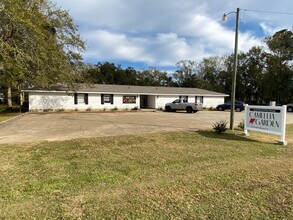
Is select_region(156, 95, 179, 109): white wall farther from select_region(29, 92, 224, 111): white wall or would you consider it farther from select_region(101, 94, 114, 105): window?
select_region(101, 94, 114, 105): window

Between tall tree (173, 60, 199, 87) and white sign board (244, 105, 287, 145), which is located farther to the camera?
tall tree (173, 60, 199, 87)

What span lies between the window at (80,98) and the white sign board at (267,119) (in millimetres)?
19300

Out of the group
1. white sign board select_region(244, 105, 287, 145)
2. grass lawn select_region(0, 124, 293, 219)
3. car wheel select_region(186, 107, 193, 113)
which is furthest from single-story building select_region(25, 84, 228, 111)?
white sign board select_region(244, 105, 287, 145)

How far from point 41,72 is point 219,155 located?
1544 centimetres

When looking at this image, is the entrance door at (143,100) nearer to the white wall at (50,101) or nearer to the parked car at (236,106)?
the parked car at (236,106)

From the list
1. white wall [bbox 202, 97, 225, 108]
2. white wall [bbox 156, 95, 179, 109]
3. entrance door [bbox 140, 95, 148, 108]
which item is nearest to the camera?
white wall [bbox 156, 95, 179, 109]

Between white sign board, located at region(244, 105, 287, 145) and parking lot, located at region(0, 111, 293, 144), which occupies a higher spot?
white sign board, located at region(244, 105, 287, 145)

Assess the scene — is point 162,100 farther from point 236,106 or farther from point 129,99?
point 236,106

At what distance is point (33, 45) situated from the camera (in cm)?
1375

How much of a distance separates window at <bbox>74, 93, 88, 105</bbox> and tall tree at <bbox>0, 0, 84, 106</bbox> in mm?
3247


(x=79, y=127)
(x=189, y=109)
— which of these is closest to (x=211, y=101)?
(x=189, y=109)

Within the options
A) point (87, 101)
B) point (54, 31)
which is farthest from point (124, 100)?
point (54, 31)

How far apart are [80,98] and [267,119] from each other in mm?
20454

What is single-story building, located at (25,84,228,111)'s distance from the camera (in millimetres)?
22906
